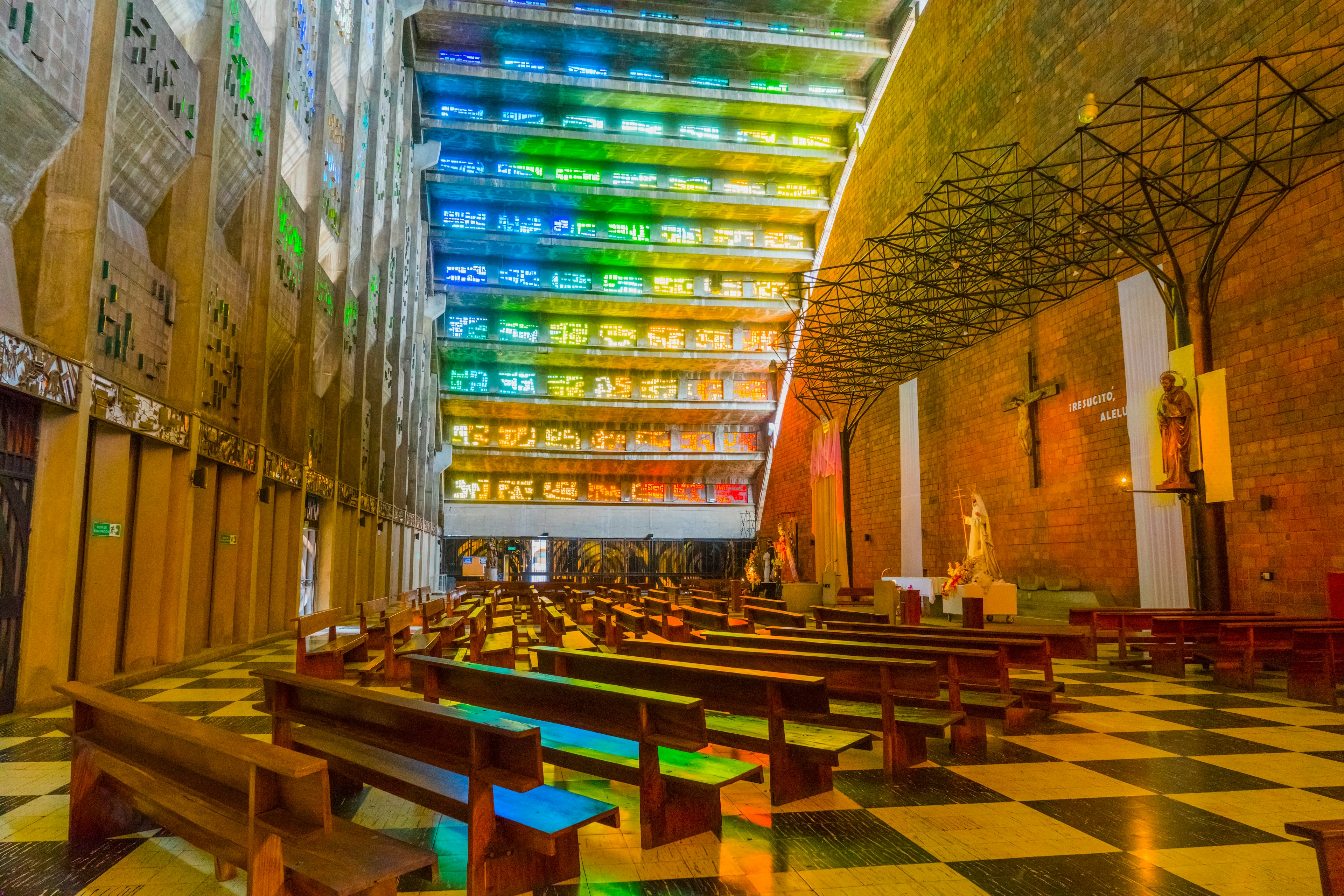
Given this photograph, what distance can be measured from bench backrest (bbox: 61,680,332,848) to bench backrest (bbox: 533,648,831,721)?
136 centimetres

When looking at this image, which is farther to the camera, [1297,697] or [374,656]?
[374,656]

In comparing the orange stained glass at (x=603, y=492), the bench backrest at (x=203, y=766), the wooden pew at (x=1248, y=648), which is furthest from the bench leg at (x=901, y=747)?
the orange stained glass at (x=603, y=492)

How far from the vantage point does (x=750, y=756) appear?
171 inches

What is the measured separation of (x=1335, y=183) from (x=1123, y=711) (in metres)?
7.01

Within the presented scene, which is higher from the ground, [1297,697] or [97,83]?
[97,83]

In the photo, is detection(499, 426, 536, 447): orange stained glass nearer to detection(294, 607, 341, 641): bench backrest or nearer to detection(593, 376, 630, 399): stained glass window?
detection(593, 376, 630, 399): stained glass window

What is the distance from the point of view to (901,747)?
3.71m

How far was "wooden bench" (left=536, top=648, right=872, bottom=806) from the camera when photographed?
313cm

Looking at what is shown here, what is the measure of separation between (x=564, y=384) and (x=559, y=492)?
4442mm

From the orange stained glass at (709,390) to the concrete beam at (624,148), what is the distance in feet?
26.8

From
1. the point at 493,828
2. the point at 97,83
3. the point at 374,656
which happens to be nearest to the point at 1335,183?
the point at 493,828

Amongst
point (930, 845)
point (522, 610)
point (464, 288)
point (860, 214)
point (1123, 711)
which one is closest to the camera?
point (930, 845)

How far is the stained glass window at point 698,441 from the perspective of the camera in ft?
105

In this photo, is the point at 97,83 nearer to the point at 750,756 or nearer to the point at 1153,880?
the point at 750,756
